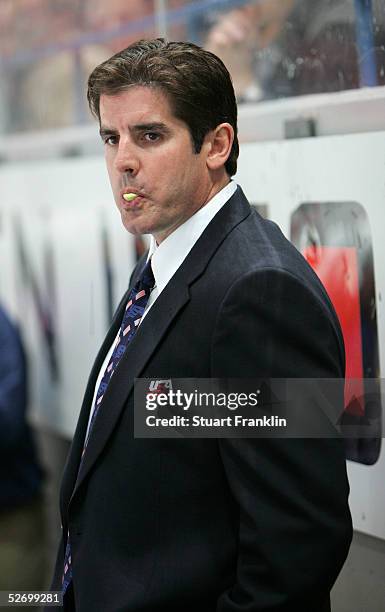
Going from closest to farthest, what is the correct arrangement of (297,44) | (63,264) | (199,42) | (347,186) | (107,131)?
(107,131)
(347,186)
(297,44)
(199,42)
(63,264)

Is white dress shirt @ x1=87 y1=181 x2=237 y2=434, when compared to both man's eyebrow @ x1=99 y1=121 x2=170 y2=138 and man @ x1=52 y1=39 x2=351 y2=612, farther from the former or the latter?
man's eyebrow @ x1=99 y1=121 x2=170 y2=138

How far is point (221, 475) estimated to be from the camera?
1.12 metres

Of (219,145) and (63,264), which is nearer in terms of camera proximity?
(219,145)

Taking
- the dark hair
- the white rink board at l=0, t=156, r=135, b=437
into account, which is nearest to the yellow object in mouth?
the dark hair

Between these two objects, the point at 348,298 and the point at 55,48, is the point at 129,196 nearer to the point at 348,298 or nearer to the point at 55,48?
the point at 348,298

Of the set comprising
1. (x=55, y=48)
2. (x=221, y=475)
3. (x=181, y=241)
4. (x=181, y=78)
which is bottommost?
(x=221, y=475)

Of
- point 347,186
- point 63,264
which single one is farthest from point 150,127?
point 63,264

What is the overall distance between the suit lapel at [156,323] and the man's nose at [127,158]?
0.14 metres

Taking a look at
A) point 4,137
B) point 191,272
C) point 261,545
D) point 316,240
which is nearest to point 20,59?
point 4,137

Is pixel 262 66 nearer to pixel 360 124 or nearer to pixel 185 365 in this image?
pixel 360 124

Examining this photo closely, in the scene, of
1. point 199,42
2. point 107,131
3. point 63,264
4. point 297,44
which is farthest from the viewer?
point 63,264

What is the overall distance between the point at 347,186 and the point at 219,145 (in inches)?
11.5

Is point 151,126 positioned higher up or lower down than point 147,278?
higher up

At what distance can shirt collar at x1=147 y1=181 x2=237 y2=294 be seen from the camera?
47.0 inches
